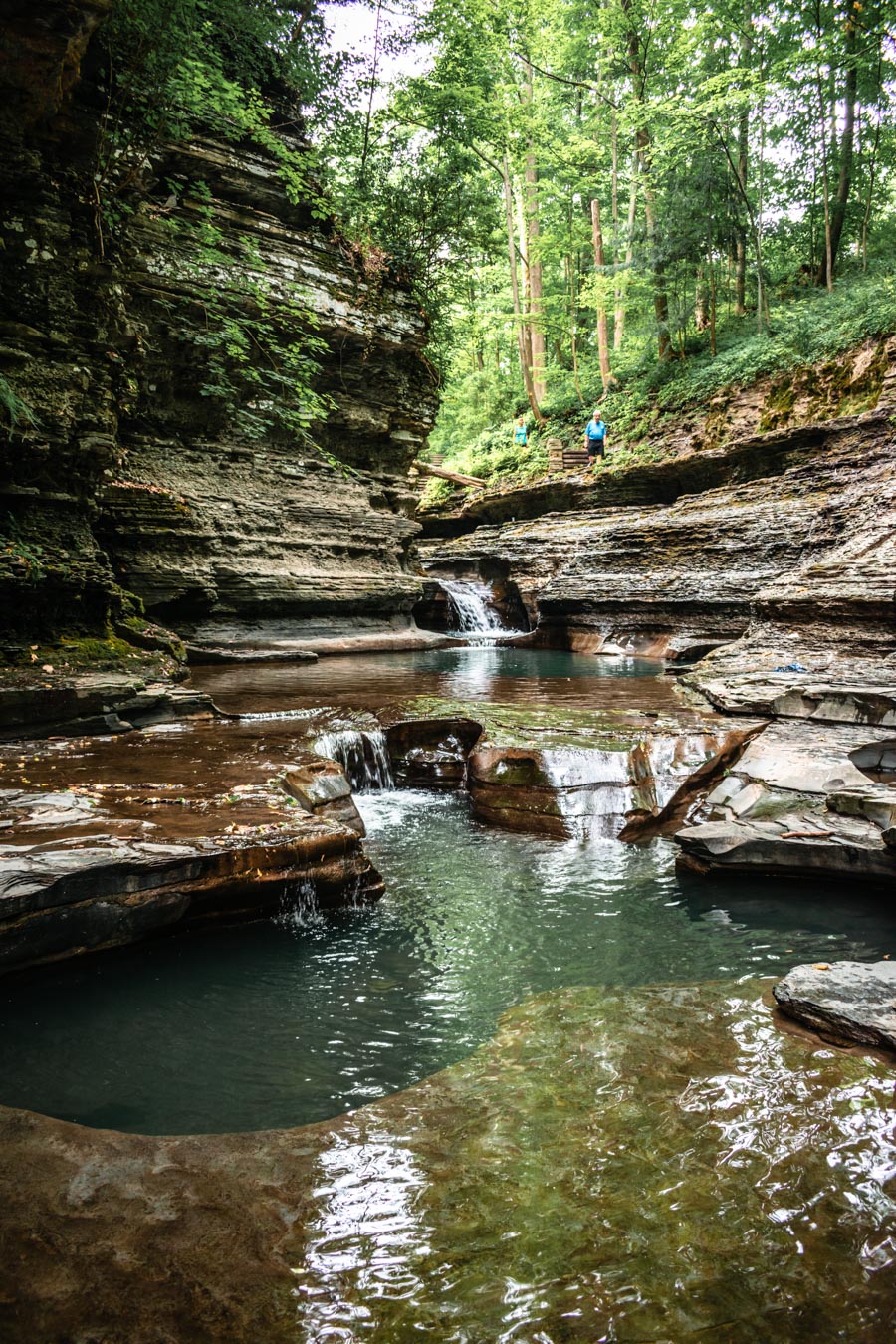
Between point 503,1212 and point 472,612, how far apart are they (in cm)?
1652

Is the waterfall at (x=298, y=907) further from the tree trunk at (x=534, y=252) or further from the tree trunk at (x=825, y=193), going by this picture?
the tree trunk at (x=534, y=252)

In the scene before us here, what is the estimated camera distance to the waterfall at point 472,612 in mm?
18125

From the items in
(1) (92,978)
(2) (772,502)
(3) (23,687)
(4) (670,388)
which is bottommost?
(1) (92,978)

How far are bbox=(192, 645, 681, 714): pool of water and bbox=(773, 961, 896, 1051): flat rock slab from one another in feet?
15.0

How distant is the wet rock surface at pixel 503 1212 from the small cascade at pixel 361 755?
3.78 meters

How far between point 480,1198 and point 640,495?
1779 centimetres

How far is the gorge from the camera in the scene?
1822 mm

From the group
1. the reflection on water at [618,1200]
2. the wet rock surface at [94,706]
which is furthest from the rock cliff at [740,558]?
the wet rock surface at [94,706]

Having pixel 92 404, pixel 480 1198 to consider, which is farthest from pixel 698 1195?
pixel 92 404

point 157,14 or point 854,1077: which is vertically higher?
point 157,14

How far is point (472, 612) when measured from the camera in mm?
18219

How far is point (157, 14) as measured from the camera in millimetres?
8164

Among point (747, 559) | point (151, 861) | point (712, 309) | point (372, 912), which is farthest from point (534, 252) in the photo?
point (151, 861)

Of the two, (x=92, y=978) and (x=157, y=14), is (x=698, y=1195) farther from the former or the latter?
(x=157, y=14)
